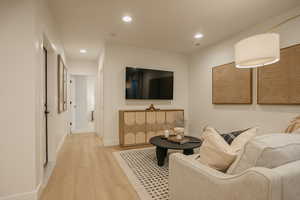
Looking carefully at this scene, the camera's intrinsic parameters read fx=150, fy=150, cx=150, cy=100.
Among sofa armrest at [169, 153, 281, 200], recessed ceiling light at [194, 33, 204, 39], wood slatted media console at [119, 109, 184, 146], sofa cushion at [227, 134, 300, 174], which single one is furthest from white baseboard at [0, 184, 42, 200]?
recessed ceiling light at [194, 33, 204, 39]

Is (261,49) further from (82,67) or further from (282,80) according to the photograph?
(82,67)

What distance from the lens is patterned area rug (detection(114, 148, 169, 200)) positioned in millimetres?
1821

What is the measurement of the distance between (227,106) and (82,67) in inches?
194

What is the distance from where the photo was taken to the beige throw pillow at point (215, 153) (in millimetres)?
1096

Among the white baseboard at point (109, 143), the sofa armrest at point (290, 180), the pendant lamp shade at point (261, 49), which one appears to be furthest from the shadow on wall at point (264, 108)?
the white baseboard at point (109, 143)

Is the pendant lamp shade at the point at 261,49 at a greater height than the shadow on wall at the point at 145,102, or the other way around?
the pendant lamp shade at the point at 261,49

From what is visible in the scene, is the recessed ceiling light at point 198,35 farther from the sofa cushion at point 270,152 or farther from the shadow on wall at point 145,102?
the sofa cushion at point 270,152

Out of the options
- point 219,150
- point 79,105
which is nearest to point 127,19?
point 219,150

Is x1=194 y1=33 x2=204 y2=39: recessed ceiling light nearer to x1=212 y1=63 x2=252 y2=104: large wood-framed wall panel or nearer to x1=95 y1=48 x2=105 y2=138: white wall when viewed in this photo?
x1=212 y1=63 x2=252 y2=104: large wood-framed wall panel

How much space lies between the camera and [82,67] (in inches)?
217

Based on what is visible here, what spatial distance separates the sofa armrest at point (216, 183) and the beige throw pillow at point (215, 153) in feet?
0.29

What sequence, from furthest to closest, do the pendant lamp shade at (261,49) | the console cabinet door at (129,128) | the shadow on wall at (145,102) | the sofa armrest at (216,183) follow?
the shadow on wall at (145,102) < the console cabinet door at (129,128) < the pendant lamp shade at (261,49) < the sofa armrest at (216,183)

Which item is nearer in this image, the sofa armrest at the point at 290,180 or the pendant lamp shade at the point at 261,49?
the sofa armrest at the point at 290,180

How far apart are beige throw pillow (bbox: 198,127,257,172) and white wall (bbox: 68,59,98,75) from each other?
5222 mm
